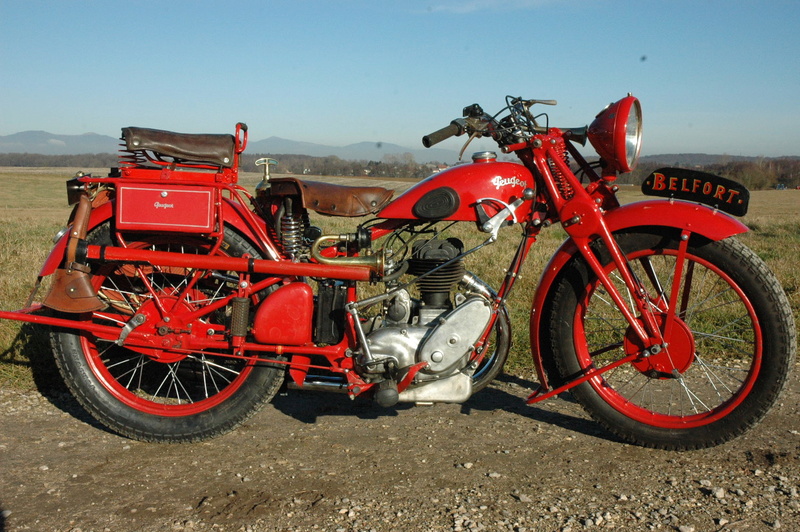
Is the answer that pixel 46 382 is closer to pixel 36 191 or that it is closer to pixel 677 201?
pixel 677 201

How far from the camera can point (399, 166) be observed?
528 cm

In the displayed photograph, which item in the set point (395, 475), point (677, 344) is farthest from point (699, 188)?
point (395, 475)

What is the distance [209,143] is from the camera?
371 cm

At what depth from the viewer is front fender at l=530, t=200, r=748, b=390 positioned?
3.38 metres

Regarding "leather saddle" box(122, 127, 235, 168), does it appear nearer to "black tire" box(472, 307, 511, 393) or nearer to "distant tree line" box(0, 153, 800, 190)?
"distant tree line" box(0, 153, 800, 190)

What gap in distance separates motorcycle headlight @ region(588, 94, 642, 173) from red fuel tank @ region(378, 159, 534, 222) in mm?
400

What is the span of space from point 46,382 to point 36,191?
3933 cm

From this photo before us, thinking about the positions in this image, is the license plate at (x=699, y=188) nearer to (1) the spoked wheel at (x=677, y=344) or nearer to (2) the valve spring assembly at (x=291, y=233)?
(1) the spoked wheel at (x=677, y=344)

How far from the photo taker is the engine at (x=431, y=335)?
363 cm

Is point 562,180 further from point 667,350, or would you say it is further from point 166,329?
point 166,329

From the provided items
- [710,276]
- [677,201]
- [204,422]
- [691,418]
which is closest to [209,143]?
[204,422]

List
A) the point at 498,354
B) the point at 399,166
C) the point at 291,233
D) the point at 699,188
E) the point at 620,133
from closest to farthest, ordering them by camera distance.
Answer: the point at 620,133, the point at 699,188, the point at 291,233, the point at 498,354, the point at 399,166

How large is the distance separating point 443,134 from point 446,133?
0.02 meters

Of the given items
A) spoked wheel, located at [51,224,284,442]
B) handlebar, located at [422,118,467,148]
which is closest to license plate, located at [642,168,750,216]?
handlebar, located at [422,118,467,148]
